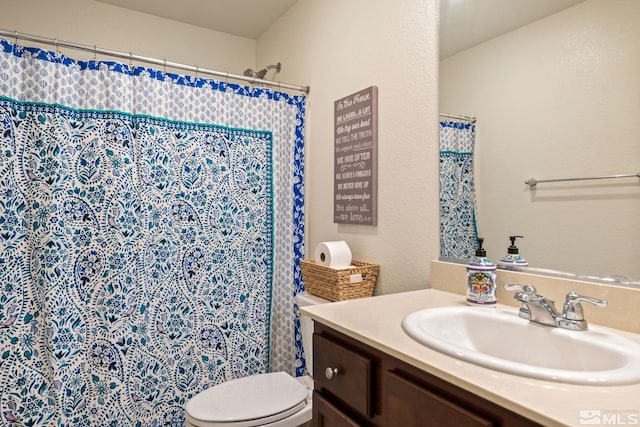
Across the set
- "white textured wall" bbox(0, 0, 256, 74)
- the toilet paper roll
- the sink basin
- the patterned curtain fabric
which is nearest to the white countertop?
the sink basin

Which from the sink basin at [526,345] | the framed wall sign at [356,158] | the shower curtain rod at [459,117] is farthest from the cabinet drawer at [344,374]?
the shower curtain rod at [459,117]

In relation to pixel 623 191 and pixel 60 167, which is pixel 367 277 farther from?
pixel 60 167

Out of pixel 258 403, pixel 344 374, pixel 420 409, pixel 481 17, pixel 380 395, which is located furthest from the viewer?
pixel 258 403

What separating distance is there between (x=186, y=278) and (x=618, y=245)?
1731mm

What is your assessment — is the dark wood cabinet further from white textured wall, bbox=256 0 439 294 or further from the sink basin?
white textured wall, bbox=256 0 439 294

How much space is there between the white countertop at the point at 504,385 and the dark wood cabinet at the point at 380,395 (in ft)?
0.11

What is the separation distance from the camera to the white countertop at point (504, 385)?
1.84 feet

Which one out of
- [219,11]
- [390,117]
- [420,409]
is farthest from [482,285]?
[219,11]

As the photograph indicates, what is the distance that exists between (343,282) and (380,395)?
27.7 inches

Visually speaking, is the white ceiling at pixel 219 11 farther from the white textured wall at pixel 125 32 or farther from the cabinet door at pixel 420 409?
the cabinet door at pixel 420 409

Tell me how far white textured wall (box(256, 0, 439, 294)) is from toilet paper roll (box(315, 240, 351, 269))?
96 millimetres

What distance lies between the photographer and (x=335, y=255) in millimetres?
1692

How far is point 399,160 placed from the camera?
158cm

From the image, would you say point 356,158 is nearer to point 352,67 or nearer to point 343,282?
point 352,67
